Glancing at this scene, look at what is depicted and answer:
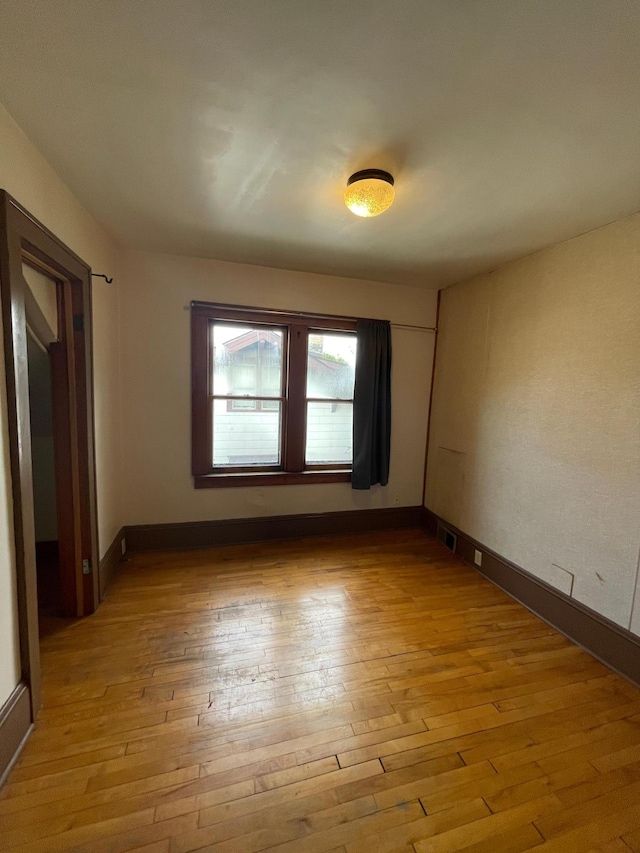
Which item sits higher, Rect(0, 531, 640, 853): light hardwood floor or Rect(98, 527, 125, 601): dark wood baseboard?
Rect(98, 527, 125, 601): dark wood baseboard

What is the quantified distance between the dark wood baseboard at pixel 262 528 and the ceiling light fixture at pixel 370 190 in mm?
2665

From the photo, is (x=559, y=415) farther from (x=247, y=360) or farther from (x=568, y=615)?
(x=247, y=360)

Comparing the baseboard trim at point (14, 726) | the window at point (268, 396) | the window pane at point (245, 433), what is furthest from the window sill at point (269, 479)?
the baseboard trim at point (14, 726)

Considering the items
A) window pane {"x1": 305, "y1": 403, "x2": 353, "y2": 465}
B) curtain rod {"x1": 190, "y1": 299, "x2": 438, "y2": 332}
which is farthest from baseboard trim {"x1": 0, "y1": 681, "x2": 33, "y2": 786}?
curtain rod {"x1": 190, "y1": 299, "x2": 438, "y2": 332}

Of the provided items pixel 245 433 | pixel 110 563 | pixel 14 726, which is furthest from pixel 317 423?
pixel 14 726

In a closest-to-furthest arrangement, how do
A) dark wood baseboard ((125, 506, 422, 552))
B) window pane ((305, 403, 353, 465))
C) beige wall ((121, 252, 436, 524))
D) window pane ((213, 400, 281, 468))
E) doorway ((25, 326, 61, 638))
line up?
1. doorway ((25, 326, 61, 638))
2. beige wall ((121, 252, 436, 524))
3. dark wood baseboard ((125, 506, 422, 552))
4. window pane ((213, 400, 281, 468))
5. window pane ((305, 403, 353, 465))

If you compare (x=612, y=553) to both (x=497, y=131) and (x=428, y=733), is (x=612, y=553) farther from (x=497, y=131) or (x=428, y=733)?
(x=497, y=131)

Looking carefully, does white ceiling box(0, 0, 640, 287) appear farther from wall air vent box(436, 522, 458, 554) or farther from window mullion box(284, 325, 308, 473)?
wall air vent box(436, 522, 458, 554)

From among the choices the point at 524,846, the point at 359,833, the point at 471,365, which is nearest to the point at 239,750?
the point at 359,833

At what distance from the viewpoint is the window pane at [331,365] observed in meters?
3.36

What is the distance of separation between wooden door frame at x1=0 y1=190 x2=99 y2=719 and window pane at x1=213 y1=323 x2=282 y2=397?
108 cm

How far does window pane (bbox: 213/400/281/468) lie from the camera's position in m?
3.20

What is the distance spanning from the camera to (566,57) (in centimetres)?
104

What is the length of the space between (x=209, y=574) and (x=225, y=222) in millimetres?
2569
